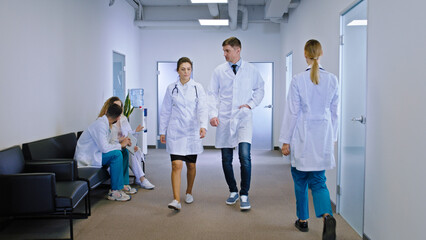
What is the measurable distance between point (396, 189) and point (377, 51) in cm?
94

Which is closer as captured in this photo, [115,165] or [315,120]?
[315,120]

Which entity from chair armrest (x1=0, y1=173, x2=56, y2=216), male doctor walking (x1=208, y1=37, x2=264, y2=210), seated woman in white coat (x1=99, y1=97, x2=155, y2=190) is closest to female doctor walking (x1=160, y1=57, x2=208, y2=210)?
male doctor walking (x1=208, y1=37, x2=264, y2=210)

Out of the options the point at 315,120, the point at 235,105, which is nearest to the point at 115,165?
the point at 235,105

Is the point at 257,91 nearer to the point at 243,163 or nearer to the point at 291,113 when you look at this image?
the point at 243,163

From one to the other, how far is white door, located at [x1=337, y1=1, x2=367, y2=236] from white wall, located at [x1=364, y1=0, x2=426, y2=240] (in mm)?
216

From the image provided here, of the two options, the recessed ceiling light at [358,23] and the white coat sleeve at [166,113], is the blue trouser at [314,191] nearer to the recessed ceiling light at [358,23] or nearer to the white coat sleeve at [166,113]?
the recessed ceiling light at [358,23]

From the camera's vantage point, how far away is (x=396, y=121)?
2408mm

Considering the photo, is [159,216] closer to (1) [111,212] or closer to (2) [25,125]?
(1) [111,212]

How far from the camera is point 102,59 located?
18.7 ft

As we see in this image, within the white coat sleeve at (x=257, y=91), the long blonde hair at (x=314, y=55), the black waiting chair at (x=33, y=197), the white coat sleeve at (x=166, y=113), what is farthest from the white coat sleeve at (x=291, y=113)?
the black waiting chair at (x=33, y=197)

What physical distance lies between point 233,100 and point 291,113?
2.95ft

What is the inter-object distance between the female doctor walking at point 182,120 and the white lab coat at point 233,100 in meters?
0.14

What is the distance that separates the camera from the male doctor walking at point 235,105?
3707 millimetres

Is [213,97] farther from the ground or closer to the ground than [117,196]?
farther from the ground
